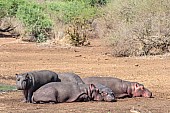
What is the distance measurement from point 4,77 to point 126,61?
31.7ft

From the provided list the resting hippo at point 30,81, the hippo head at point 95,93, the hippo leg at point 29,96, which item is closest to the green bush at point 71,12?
the resting hippo at point 30,81

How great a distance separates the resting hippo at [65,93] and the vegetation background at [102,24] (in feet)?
54.1

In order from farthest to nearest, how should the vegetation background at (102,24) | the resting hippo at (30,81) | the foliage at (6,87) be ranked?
the vegetation background at (102,24), the foliage at (6,87), the resting hippo at (30,81)

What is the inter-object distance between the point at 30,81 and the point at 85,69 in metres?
10.2

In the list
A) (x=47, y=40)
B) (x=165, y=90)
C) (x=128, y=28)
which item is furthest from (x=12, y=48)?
(x=165, y=90)

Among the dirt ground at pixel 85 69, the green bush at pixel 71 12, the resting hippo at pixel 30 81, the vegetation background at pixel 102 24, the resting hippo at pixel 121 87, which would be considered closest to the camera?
the dirt ground at pixel 85 69

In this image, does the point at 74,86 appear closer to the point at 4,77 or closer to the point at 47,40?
the point at 4,77

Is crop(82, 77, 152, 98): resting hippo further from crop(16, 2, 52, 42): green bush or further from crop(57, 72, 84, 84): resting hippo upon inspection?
crop(16, 2, 52, 42): green bush

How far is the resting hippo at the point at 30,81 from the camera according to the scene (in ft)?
45.3

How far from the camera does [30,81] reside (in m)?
14.0

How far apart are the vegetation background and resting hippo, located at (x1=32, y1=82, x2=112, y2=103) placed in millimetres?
16490

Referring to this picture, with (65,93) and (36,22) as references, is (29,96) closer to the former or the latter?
(65,93)

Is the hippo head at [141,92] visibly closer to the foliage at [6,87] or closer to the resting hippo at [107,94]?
the resting hippo at [107,94]

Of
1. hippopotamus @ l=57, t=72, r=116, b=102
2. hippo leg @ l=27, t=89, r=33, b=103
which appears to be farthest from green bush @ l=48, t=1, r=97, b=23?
hippo leg @ l=27, t=89, r=33, b=103
